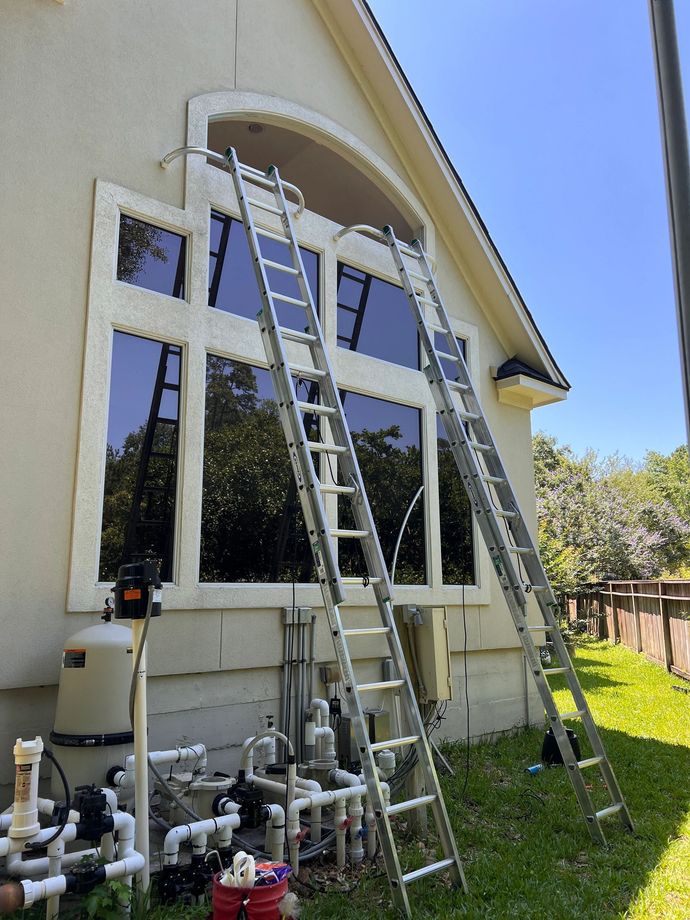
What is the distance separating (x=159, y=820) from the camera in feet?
13.3

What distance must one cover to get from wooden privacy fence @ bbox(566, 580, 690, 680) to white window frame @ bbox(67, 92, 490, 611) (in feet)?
24.6

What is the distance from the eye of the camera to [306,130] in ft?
21.7

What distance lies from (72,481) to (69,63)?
314 centimetres

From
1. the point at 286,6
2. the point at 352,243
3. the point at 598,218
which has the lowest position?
the point at 352,243

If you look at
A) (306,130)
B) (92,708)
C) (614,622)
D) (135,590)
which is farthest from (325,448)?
(614,622)

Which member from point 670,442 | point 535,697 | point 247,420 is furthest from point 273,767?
point 670,442

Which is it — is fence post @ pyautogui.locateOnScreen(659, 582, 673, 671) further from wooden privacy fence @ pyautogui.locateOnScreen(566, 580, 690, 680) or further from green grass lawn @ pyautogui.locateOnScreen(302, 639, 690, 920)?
green grass lawn @ pyautogui.locateOnScreen(302, 639, 690, 920)

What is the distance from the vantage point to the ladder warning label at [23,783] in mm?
3146

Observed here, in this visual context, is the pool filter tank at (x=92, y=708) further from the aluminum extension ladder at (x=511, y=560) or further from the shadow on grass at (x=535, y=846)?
the aluminum extension ladder at (x=511, y=560)

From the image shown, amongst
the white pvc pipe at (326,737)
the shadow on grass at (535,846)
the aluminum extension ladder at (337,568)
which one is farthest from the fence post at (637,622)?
the aluminum extension ladder at (337,568)

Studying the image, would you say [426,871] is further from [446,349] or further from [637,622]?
[637,622]

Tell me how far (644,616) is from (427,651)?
11.9 metres

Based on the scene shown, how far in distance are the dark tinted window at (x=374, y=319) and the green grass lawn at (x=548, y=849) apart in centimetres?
405

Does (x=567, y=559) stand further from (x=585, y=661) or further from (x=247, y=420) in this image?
(x=247, y=420)
